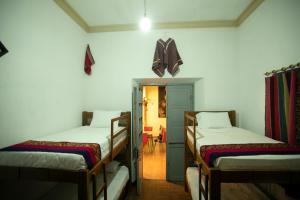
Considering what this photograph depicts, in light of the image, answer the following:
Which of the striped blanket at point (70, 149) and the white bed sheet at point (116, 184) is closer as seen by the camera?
the striped blanket at point (70, 149)

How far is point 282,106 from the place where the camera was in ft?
6.85

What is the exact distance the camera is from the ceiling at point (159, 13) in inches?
109

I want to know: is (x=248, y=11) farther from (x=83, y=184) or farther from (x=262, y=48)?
(x=83, y=184)

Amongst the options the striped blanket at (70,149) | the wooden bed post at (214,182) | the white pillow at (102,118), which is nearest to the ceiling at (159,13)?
the white pillow at (102,118)

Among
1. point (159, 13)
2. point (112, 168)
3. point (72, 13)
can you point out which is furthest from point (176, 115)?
point (72, 13)

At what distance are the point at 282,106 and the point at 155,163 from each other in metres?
3.59

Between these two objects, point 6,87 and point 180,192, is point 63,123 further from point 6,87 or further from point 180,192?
point 180,192

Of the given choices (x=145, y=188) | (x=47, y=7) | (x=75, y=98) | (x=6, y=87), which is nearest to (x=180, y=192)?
(x=145, y=188)

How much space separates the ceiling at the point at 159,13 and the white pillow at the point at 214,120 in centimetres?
177

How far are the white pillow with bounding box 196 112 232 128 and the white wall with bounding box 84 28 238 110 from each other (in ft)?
1.18

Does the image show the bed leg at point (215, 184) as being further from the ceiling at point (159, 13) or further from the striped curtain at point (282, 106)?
the ceiling at point (159, 13)

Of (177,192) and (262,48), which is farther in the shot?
(177,192)

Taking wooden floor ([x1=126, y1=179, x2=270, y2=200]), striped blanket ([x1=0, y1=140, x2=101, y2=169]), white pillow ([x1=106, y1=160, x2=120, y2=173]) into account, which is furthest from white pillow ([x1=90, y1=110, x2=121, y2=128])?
wooden floor ([x1=126, y1=179, x2=270, y2=200])

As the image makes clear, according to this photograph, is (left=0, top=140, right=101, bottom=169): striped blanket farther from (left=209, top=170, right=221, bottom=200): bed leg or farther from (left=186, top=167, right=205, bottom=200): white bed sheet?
(left=186, top=167, right=205, bottom=200): white bed sheet
